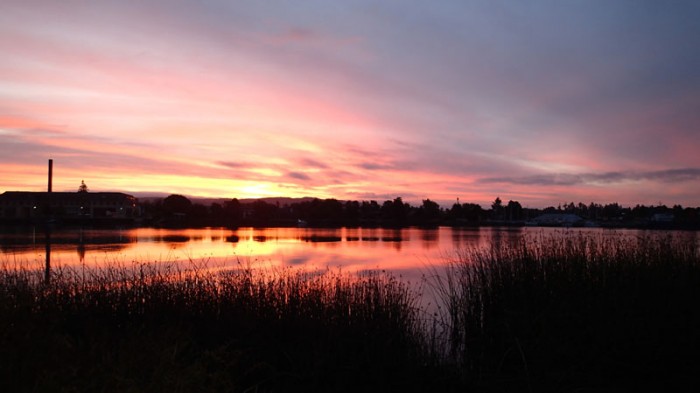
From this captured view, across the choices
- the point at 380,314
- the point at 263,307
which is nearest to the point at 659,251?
the point at 380,314

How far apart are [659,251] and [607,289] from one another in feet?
9.87

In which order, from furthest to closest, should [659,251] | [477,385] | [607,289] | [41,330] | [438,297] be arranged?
[438,297], [659,251], [607,289], [477,385], [41,330]

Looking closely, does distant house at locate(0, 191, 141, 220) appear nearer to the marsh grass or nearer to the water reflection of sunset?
the water reflection of sunset

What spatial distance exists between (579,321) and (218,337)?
688 cm

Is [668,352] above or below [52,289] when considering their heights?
below

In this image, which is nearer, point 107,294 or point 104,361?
point 104,361

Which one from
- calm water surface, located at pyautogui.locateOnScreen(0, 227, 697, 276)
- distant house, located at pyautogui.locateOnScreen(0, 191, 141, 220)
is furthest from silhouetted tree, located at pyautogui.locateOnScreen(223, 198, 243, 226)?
calm water surface, located at pyautogui.locateOnScreen(0, 227, 697, 276)

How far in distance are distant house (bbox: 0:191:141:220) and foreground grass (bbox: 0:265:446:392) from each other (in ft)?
413

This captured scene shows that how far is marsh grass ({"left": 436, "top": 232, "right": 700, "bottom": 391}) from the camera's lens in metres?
9.22

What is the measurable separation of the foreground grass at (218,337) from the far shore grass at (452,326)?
0.11 ft

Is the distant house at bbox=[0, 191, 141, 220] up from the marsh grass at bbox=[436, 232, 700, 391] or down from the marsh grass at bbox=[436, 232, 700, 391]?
up

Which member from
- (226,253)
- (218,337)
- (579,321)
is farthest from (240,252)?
(579,321)

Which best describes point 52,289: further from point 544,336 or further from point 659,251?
point 659,251

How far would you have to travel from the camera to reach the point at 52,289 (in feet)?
38.4
